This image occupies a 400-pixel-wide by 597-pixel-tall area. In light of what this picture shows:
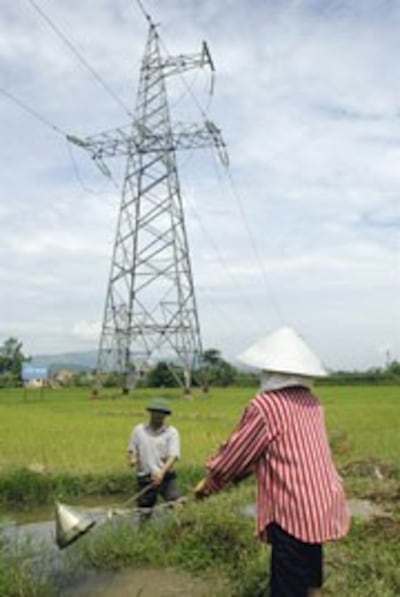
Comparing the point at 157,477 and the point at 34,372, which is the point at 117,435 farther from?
the point at 34,372

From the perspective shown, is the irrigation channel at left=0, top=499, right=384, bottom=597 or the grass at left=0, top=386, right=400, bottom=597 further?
the irrigation channel at left=0, top=499, right=384, bottom=597

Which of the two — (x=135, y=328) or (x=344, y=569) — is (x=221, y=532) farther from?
(x=135, y=328)

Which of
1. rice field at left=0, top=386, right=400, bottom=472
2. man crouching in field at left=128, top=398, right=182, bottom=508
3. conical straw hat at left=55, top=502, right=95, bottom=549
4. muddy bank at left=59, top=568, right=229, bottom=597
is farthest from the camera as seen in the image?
rice field at left=0, top=386, right=400, bottom=472

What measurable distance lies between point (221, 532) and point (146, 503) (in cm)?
131

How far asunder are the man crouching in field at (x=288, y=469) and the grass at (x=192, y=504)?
1.62 m

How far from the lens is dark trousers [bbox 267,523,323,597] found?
3.76 m

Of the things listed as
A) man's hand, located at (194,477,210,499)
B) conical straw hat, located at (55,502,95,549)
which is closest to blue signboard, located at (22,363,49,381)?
conical straw hat, located at (55,502,95,549)

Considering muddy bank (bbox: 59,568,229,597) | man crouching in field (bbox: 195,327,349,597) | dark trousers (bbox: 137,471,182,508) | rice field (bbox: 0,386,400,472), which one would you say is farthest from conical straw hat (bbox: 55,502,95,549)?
rice field (bbox: 0,386,400,472)

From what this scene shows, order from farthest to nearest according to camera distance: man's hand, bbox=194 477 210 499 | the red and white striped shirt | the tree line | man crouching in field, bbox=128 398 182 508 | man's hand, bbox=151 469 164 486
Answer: the tree line → man crouching in field, bbox=128 398 182 508 → man's hand, bbox=151 469 164 486 → man's hand, bbox=194 477 210 499 → the red and white striped shirt

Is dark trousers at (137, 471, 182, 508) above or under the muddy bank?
above

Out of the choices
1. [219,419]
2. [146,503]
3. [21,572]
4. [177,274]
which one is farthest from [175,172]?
[21,572]

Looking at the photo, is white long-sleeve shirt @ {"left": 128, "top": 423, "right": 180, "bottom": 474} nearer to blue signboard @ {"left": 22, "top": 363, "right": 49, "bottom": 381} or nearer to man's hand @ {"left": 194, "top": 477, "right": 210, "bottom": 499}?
man's hand @ {"left": 194, "top": 477, "right": 210, "bottom": 499}

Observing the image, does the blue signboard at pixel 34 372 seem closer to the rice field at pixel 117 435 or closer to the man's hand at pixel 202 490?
the rice field at pixel 117 435

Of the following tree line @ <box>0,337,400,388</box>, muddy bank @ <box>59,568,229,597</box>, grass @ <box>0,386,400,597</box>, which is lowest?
muddy bank @ <box>59,568,229,597</box>
